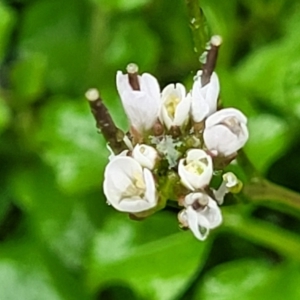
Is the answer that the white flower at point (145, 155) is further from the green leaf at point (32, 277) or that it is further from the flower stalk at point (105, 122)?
the green leaf at point (32, 277)

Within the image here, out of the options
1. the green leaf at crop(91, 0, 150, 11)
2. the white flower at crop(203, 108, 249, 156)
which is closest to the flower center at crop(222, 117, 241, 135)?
the white flower at crop(203, 108, 249, 156)

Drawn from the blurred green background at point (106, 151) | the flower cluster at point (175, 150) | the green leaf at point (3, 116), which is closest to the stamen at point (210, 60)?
the flower cluster at point (175, 150)

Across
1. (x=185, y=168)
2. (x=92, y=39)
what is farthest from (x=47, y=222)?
(x=185, y=168)

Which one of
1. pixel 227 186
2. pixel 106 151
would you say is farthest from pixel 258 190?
pixel 106 151

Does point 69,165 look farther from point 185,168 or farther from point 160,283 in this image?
point 185,168

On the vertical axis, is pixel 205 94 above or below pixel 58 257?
above

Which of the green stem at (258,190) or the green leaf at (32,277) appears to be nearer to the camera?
the green stem at (258,190)
